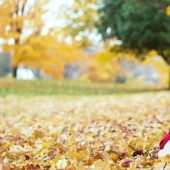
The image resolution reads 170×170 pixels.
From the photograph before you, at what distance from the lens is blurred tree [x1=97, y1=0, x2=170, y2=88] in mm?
13672

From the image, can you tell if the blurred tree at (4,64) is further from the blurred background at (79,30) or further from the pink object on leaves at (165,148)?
the pink object on leaves at (165,148)

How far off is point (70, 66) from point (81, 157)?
30.4m

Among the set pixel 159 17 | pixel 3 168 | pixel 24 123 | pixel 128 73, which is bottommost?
pixel 128 73

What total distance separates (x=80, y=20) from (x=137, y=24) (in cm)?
485

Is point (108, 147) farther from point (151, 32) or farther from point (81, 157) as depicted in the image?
point (151, 32)

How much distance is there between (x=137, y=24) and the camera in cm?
1425

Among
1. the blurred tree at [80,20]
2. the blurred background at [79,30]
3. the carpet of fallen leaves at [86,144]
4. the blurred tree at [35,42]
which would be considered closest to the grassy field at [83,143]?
the carpet of fallen leaves at [86,144]

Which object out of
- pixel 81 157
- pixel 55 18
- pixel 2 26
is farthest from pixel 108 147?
pixel 55 18

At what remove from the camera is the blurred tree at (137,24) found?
13672mm

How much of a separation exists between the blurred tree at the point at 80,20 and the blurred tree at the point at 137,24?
8.16 ft

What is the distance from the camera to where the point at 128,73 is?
1219 inches

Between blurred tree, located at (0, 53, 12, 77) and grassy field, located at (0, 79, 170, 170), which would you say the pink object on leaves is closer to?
grassy field, located at (0, 79, 170, 170)

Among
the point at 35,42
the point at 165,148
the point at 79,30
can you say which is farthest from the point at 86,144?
the point at 79,30

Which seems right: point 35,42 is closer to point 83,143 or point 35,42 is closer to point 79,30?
point 79,30
